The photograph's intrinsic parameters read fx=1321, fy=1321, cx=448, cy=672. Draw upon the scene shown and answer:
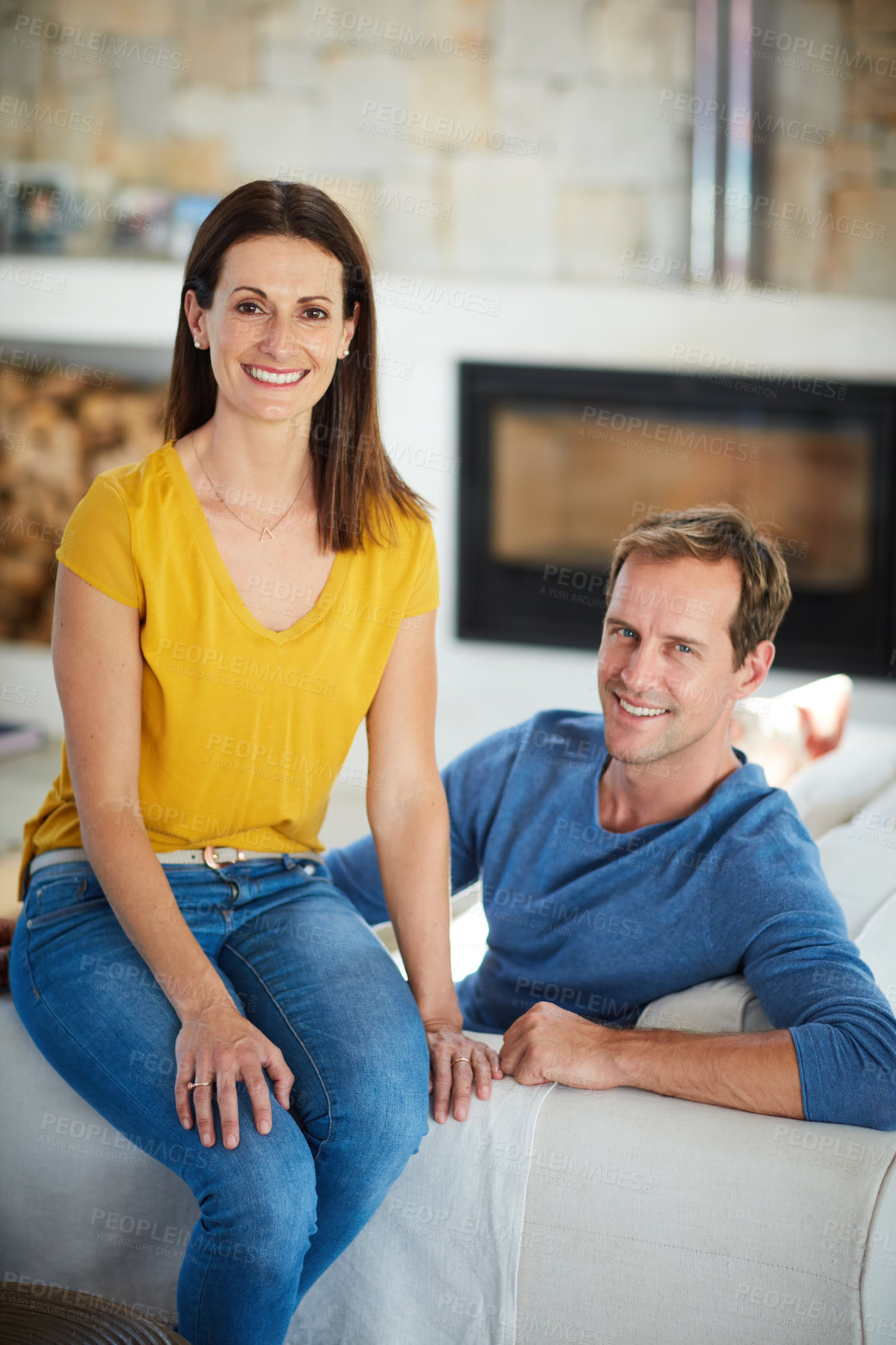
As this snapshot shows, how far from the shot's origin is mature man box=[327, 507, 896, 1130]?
1234 mm

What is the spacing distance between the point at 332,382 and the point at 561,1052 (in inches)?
30.6

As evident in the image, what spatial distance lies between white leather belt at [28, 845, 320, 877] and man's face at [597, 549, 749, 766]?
1.43 feet

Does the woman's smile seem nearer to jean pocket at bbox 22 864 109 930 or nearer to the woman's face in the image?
the woman's face

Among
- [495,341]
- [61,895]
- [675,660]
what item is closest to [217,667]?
[61,895]

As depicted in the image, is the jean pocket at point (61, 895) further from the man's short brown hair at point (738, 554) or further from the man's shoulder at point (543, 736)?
the man's short brown hair at point (738, 554)

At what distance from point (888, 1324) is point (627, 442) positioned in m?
2.93

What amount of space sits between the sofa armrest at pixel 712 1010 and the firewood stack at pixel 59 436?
322 cm

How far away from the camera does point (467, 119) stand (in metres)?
3.88

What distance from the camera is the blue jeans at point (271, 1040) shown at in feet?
3.73

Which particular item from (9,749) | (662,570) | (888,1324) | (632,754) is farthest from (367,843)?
(9,749)

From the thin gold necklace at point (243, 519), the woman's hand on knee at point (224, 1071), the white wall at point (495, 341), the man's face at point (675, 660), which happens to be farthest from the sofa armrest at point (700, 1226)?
the white wall at point (495, 341)

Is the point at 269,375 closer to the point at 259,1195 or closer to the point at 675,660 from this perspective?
the point at 675,660

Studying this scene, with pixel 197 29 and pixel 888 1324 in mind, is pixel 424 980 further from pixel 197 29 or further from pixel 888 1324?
pixel 197 29

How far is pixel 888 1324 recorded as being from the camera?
1.12m
